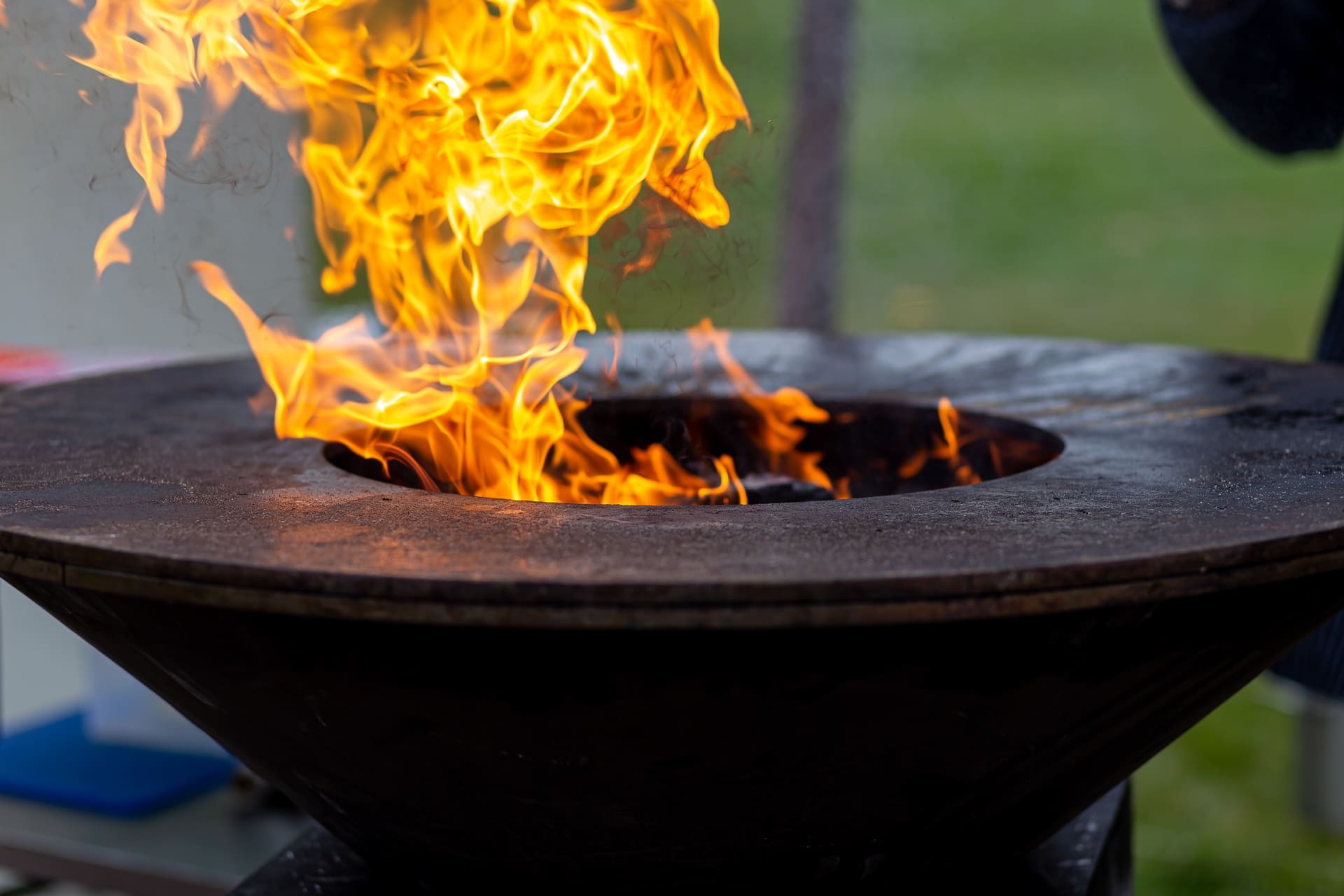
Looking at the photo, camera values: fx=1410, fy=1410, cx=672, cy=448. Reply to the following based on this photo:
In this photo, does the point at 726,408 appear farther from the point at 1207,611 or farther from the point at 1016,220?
the point at 1016,220

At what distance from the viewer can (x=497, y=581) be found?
1016 millimetres

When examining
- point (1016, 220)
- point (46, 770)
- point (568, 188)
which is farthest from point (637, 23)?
point (1016, 220)

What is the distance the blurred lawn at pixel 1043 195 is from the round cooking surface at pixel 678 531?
6.85 metres

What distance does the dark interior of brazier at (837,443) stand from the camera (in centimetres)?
186

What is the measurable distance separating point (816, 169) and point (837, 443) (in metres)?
3.79

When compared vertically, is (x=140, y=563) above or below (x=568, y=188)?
below

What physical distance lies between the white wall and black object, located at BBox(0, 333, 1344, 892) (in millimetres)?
2051

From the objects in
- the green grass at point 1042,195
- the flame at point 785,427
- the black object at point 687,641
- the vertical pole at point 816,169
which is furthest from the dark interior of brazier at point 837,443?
the green grass at point 1042,195

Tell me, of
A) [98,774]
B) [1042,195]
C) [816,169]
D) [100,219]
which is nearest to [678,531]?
[98,774]

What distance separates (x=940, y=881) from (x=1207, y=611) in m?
0.44

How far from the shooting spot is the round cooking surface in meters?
1.02

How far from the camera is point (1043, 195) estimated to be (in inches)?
402

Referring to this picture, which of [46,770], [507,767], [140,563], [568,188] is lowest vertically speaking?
[46,770]

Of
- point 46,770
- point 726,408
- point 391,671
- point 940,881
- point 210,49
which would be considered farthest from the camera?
point 46,770
